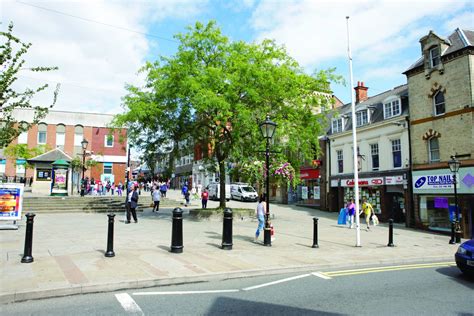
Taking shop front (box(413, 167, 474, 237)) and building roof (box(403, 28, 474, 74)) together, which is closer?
shop front (box(413, 167, 474, 237))

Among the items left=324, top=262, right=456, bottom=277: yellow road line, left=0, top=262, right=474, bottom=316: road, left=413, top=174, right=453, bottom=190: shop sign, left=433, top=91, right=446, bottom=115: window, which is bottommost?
left=324, top=262, right=456, bottom=277: yellow road line

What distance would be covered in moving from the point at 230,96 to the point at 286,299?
1219cm

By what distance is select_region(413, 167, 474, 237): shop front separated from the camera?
1923cm

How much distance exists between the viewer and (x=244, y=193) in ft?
120

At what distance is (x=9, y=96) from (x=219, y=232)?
9163 millimetres

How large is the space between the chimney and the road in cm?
2568

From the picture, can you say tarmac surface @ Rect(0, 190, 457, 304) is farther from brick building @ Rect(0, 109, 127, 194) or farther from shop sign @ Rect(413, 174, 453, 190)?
brick building @ Rect(0, 109, 127, 194)

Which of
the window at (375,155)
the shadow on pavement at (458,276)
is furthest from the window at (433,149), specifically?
the shadow on pavement at (458,276)

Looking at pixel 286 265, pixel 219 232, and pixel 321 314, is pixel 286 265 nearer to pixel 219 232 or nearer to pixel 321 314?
pixel 321 314

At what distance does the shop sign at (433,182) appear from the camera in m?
19.9

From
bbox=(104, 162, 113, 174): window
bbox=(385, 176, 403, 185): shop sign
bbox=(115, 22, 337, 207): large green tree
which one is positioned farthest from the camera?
bbox=(104, 162, 113, 174): window

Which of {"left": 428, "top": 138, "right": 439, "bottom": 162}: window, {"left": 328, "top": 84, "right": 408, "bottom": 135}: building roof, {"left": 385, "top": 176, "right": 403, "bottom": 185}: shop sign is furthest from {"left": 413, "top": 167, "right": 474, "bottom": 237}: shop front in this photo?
{"left": 328, "top": 84, "right": 408, "bottom": 135}: building roof

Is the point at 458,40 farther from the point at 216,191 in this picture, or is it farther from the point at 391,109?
the point at 216,191

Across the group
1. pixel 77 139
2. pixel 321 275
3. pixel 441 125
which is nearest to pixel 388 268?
pixel 321 275
